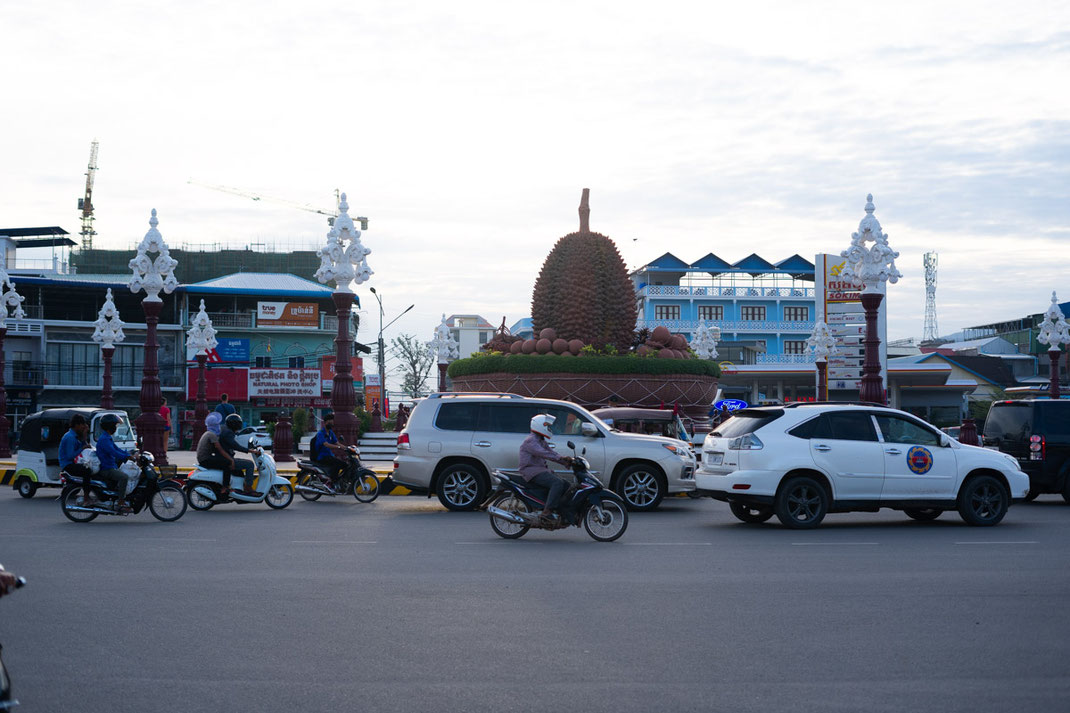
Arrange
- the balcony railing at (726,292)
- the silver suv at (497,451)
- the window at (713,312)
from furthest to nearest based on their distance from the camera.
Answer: the window at (713,312), the balcony railing at (726,292), the silver suv at (497,451)

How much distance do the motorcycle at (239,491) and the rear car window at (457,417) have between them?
2791 mm

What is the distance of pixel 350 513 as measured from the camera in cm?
1700

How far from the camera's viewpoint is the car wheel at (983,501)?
14.9 meters

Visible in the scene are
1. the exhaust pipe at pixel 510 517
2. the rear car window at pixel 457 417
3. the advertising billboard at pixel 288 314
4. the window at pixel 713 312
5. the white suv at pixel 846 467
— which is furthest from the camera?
the window at pixel 713 312

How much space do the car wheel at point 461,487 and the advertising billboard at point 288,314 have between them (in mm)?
53875

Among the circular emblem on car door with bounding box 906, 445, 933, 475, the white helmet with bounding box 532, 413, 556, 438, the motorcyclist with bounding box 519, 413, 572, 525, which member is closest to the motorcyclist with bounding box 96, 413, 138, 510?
the motorcyclist with bounding box 519, 413, 572, 525

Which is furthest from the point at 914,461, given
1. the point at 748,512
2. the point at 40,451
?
the point at 40,451

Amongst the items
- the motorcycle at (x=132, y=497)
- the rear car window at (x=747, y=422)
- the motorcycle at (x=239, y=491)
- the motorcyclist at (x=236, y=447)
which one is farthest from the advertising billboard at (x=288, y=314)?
the rear car window at (x=747, y=422)

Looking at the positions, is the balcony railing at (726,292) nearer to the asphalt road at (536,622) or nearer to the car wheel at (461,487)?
the car wheel at (461,487)

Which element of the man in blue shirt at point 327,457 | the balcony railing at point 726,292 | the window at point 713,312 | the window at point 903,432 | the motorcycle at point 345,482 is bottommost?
the motorcycle at point 345,482

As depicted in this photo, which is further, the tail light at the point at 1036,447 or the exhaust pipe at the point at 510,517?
the tail light at the point at 1036,447

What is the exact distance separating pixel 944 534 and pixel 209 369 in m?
57.3

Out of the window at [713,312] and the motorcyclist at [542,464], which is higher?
the window at [713,312]

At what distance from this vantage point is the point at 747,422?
48.9 ft
